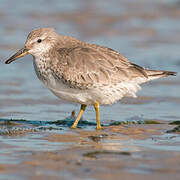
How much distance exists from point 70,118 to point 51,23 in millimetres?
8151

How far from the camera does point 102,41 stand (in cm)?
1619

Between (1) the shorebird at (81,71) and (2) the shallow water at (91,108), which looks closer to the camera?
(2) the shallow water at (91,108)

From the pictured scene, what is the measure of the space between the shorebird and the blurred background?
0.97 meters

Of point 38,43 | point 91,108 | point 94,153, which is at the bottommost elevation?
point 94,153

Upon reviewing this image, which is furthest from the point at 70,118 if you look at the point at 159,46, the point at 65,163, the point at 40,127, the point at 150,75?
the point at 159,46

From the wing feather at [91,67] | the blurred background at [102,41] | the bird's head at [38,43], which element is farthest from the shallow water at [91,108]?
the bird's head at [38,43]

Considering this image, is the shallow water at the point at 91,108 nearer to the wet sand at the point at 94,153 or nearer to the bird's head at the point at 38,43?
the wet sand at the point at 94,153

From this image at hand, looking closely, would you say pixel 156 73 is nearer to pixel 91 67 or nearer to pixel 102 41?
pixel 91 67

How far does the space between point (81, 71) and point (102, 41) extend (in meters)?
7.25

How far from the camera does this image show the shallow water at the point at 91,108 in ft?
23.0

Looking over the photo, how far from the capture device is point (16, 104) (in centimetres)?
1101

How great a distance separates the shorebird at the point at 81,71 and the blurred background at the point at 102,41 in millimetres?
968

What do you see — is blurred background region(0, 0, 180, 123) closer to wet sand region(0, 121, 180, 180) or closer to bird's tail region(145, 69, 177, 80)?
bird's tail region(145, 69, 177, 80)

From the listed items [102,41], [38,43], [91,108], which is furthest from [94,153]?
[102,41]
